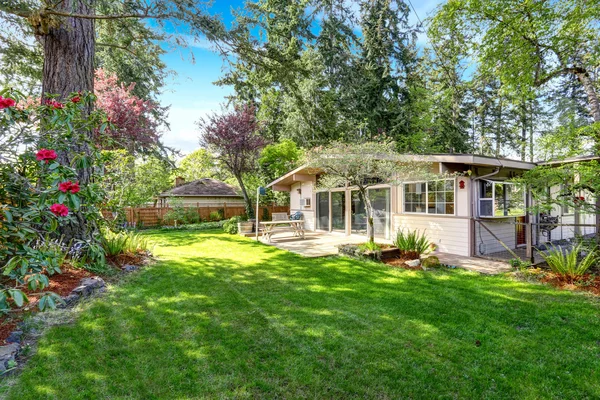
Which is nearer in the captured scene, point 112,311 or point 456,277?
point 112,311

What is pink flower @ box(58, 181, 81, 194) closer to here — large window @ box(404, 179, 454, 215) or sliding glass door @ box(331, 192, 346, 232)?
large window @ box(404, 179, 454, 215)

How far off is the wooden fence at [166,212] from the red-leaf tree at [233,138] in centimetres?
417

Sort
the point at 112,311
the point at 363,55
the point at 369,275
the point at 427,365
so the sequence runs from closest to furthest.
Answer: the point at 427,365 → the point at 112,311 → the point at 369,275 → the point at 363,55

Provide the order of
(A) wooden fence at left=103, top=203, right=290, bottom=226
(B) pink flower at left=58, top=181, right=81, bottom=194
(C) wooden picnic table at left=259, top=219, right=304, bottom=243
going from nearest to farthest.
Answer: (B) pink flower at left=58, top=181, right=81, bottom=194 → (C) wooden picnic table at left=259, top=219, right=304, bottom=243 → (A) wooden fence at left=103, top=203, right=290, bottom=226

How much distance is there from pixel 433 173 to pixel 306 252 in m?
4.13

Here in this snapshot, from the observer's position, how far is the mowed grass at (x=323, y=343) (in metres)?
2.45

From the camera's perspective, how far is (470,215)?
7.64 m

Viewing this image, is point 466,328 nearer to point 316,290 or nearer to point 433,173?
point 316,290

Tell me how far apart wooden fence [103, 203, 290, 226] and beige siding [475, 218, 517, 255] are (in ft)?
Result: 40.7

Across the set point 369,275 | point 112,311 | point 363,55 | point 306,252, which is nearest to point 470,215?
point 369,275

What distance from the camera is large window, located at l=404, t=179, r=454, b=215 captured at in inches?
321

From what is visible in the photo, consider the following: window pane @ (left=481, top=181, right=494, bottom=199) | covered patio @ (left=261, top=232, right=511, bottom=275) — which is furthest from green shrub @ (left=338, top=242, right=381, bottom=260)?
window pane @ (left=481, top=181, right=494, bottom=199)

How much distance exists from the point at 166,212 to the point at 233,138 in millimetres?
6064

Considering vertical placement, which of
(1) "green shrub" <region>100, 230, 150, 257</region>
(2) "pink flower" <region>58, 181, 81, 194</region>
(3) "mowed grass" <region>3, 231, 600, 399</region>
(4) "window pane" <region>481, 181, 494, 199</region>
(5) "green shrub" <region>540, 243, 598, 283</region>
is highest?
(4) "window pane" <region>481, 181, 494, 199</region>
